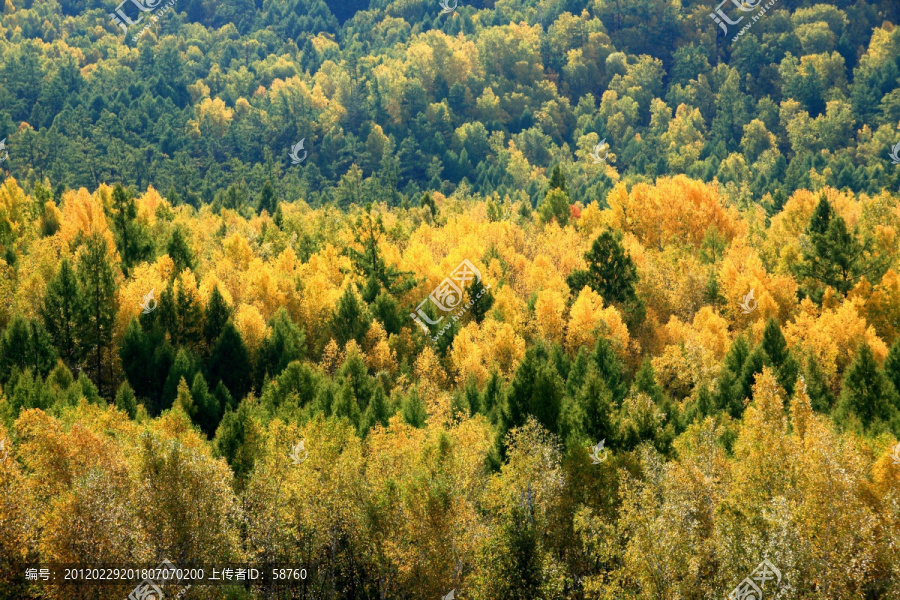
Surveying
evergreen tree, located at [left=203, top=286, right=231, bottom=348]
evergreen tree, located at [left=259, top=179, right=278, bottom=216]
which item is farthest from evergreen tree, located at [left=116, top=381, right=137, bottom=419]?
evergreen tree, located at [left=259, top=179, right=278, bottom=216]

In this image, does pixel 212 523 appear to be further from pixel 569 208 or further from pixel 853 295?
pixel 569 208

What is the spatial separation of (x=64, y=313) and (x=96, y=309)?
2.98m

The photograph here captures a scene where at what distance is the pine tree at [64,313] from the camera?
8250cm

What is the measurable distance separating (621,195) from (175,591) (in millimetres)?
107716

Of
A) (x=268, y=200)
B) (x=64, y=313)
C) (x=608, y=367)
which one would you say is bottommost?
(x=268, y=200)

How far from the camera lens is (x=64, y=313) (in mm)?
82938

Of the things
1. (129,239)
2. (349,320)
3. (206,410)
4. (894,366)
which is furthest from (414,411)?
(129,239)

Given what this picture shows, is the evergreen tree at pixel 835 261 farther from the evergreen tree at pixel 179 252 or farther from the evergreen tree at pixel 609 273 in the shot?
the evergreen tree at pixel 179 252

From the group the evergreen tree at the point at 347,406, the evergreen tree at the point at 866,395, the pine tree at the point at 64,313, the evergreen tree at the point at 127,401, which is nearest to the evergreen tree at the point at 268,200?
the pine tree at the point at 64,313

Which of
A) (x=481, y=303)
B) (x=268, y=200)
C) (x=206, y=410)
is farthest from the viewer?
(x=268, y=200)

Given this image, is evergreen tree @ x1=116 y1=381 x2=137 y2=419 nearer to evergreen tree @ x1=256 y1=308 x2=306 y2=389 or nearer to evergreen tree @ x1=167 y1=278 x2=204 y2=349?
evergreen tree @ x1=256 y1=308 x2=306 y2=389

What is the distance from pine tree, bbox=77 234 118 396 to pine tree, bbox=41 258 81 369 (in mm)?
624

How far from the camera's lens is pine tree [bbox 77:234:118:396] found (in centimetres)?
8412

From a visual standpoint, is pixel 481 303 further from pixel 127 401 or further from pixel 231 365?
pixel 127 401
